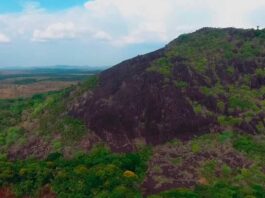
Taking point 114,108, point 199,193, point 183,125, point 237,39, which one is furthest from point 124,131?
point 237,39

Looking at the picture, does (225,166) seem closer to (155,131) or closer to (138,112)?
(155,131)

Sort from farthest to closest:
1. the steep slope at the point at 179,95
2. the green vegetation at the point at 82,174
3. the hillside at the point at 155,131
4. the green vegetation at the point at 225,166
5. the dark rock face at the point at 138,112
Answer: the steep slope at the point at 179,95, the dark rock face at the point at 138,112, the hillside at the point at 155,131, the green vegetation at the point at 82,174, the green vegetation at the point at 225,166

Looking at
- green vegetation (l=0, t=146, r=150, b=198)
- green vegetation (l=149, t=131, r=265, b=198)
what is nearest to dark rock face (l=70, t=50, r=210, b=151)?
green vegetation (l=149, t=131, r=265, b=198)

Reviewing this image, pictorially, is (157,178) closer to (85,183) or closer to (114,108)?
(85,183)

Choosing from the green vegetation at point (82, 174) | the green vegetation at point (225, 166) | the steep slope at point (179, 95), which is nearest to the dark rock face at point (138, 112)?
the steep slope at point (179, 95)

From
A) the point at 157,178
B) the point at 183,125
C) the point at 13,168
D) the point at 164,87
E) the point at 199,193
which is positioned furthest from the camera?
the point at 164,87

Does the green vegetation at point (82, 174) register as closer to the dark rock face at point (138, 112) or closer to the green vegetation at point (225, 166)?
the dark rock face at point (138, 112)
